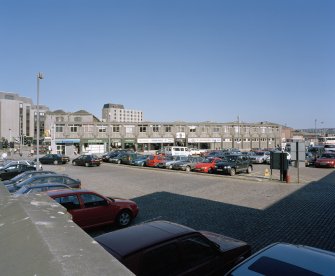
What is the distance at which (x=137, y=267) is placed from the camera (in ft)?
14.8

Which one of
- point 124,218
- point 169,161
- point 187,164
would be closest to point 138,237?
point 124,218

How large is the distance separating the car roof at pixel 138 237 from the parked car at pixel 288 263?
139 cm

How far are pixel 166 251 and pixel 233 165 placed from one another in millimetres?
22449

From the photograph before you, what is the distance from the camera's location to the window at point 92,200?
1030 cm

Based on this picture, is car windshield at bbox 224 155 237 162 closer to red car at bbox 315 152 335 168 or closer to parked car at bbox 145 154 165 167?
parked car at bbox 145 154 165 167

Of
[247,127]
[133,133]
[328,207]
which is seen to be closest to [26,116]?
[133,133]

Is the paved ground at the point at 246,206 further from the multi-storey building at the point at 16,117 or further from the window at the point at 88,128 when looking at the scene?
the multi-storey building at the point at 16,117

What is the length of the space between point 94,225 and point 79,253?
345 inches

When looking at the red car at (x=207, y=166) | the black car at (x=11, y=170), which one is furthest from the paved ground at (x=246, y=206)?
the black car at (x=11, y=170)

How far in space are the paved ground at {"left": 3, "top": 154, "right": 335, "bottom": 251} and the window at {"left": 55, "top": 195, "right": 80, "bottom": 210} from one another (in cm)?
120

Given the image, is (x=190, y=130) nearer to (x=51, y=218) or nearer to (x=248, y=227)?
(x=248, y=227)

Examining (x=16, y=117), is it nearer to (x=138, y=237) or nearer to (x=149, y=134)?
(x=149, y=134)

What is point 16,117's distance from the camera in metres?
131

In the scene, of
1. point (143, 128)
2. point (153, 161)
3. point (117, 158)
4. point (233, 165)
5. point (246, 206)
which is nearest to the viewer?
point (246, 206)
